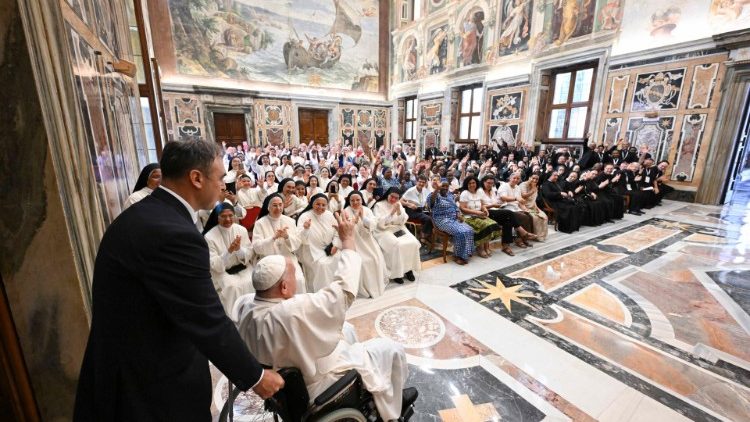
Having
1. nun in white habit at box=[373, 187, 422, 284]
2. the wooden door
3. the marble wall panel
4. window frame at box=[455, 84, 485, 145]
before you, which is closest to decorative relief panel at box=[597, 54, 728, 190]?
window frame at box=[455, 84, 485, 145]

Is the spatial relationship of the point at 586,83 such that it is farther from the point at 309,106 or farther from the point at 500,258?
the point at 309,106

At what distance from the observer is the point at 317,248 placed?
4285 millimetres

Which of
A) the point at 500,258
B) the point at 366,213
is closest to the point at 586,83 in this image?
the point at 500,258

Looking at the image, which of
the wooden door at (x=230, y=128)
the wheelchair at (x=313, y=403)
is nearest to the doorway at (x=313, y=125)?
the wooden door at (x=230, y=128)

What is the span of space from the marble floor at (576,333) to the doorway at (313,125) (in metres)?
14.9

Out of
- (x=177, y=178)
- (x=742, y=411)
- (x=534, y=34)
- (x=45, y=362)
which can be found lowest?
(x=742, y=411)

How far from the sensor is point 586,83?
11.0 m

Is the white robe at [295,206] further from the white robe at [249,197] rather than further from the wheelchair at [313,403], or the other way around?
the wheelchair at [313,403]

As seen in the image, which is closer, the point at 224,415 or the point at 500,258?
the point at 224,415

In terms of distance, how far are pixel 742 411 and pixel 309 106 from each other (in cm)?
1828

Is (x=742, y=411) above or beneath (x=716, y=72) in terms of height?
beneath

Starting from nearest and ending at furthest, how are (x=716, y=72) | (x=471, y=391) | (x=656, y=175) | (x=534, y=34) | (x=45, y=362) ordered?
(x=45, y=362)
(x=471, y=391)
(x=716, y=72)
(x=656, y=175)
(x=534, y=34)

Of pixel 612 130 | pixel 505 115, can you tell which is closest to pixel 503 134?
pixel 505 115

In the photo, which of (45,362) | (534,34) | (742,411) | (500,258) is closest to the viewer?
(45,362)
